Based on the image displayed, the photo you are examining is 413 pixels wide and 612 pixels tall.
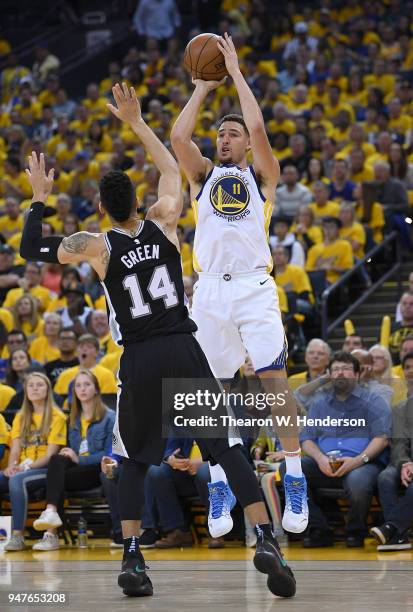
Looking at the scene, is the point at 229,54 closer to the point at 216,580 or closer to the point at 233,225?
the point at 233,225

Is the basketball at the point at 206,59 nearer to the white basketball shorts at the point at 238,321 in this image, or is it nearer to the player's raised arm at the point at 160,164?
the player's raised arm at the point at 160,164

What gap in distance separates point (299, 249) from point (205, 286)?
261 inches

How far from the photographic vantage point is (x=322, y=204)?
1462 centimetres

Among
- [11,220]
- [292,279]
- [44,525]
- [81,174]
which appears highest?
[81,174]

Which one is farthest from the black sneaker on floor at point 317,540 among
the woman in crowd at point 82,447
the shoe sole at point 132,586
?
the shoe sole at point 132,586

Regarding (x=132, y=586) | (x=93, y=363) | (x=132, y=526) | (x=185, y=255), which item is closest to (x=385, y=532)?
(x=132, y=526)

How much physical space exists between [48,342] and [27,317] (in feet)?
2.15

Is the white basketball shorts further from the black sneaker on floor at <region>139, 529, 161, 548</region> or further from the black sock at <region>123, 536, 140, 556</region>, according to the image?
the black sneaker on floor at <region>139, 529, 161, 548</region>

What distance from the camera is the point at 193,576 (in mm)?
7574

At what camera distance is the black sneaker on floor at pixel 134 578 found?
21.0 ft

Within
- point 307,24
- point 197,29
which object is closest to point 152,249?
point 307,24

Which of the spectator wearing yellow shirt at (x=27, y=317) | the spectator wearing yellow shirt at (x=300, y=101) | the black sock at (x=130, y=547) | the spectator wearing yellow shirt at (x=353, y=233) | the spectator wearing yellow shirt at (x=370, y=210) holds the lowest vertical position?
the black sock at (x=130, y=547)

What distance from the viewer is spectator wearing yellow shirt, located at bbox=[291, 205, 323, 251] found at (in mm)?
14195

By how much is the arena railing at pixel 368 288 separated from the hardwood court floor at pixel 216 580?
11.8 ft
